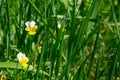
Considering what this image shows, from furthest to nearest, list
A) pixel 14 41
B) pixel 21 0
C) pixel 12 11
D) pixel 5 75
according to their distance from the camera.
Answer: pixel 12 11 → pixel 14 41 → pixel 21 0 → pixel 5 75

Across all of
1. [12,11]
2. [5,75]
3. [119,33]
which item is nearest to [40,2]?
[12,11]

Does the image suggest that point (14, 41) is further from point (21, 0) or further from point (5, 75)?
point (5, 75)

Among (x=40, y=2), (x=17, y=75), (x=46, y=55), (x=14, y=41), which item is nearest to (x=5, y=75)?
(x=17, y=75)

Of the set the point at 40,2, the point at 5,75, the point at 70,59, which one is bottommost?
the point at 5,75

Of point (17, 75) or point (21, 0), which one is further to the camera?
point (21, 0)

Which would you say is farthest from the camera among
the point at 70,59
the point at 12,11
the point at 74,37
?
the point at 12,11

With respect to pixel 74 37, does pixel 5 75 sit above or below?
below
